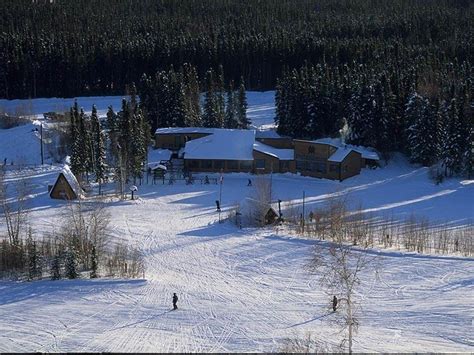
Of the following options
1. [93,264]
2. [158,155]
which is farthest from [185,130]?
[93,264]

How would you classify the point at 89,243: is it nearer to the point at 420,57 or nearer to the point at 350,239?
the point at 350,239

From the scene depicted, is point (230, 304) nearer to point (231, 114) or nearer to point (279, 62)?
point (231, 114)

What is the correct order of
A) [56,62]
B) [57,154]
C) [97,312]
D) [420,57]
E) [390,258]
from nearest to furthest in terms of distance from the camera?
[97,312] < [390,258] < [57,154] < [420,57] < [56,62]

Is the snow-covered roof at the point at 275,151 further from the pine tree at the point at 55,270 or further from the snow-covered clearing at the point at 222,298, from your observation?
the pine tree at the point at 55,270

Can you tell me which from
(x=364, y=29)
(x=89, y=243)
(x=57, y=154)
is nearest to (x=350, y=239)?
(x=89, y=243)

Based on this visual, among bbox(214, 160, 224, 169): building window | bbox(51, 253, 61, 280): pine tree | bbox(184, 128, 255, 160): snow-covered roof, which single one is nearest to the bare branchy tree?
bbox(51, 253, 61, 280): pine tree

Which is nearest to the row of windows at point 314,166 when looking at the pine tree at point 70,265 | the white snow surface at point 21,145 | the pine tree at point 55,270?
the white snow surface at point 21,145
